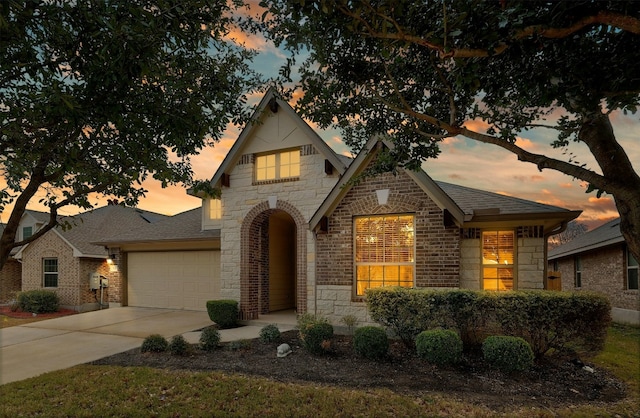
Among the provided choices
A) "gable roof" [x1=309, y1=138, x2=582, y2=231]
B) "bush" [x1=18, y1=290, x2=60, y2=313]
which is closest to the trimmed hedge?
"gable roof" [x1=309, y1=138, x2=582, y2=231]

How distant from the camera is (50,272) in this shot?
768 inches

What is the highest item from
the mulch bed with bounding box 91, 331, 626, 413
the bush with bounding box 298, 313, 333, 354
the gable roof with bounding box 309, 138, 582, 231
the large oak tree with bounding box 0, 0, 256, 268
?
the large oak tree with bounding box 0, 0, 256, 268

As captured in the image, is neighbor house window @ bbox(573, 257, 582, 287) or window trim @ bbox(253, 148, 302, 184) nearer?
window trim @ bbox(253, 148, 302, 184)

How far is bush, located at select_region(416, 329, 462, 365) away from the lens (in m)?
7.46

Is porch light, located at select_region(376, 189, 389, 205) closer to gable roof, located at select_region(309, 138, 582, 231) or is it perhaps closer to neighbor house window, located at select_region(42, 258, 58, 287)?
gable roof, located at select_region(309, 138, 582, 231)

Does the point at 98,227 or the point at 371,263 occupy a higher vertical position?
the point at 98,227

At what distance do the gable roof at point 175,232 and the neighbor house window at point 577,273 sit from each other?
18799 mm

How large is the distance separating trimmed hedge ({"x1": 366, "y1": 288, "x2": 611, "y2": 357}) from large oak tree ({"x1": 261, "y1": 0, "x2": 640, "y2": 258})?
115 inches

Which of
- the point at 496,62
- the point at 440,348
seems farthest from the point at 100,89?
the point at 440,348

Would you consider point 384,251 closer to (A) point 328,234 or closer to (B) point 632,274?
(A) point 328,234

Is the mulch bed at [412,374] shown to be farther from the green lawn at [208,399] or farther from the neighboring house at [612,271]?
the neighboring house at [612,271]

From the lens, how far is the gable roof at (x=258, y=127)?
12.3m

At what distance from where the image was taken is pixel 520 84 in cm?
578

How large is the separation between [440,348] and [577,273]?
59.9 feet
